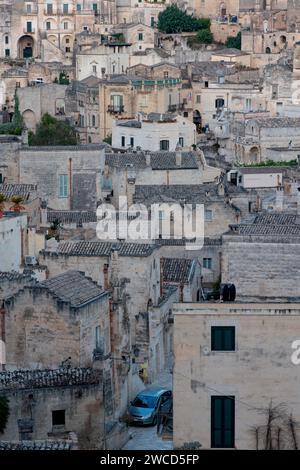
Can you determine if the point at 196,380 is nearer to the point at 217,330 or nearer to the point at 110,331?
the point at 217,330

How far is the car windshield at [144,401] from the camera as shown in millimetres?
23062

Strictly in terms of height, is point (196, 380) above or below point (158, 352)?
above

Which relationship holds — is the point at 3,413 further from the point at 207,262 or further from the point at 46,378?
the point at 207,262

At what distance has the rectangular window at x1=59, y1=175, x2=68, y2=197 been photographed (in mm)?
38469

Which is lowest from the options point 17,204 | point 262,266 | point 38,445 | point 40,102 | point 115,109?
point 38,445

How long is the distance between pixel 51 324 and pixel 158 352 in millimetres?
4829

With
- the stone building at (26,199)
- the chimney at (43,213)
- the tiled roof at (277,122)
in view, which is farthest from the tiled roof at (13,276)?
the tiled roof at (277,122)

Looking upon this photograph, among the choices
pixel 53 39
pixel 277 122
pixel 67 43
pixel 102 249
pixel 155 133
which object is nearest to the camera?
pixel 102 249

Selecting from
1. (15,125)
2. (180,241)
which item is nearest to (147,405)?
(180,241)

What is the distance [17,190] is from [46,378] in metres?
14.7

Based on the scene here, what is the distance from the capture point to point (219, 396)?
17.5 m

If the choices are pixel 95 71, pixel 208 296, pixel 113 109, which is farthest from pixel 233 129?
pixel 208 296

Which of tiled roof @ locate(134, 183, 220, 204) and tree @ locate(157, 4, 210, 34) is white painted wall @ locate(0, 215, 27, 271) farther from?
tree @ locate(157, 4, 210, 34)

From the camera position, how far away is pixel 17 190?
114ft
